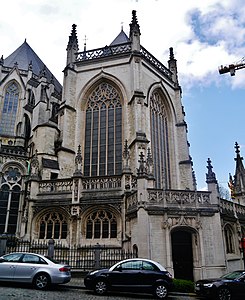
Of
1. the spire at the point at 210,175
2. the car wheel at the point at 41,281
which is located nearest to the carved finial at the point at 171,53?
the spire at the point at 210,175

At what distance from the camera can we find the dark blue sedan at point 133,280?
27.8 ft

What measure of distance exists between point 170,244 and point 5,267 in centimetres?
700

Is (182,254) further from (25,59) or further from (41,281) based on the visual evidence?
(25,59)

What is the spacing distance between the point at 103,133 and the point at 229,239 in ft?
38.1

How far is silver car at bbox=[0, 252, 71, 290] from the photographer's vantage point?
8.75 meters

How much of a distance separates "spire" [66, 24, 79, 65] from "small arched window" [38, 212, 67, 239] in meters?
13.7

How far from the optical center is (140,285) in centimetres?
848

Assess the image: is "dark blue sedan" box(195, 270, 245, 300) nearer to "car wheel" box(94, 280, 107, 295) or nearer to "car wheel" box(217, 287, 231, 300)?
"car wheel" box(217, 287, 231, 300)

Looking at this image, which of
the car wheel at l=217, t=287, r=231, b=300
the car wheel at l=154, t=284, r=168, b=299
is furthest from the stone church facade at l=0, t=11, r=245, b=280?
the car wheel at l=217, t=287, r=231, b=300

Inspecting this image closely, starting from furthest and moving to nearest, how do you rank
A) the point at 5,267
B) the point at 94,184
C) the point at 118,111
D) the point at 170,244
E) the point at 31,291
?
1. the point at 118,111
2. the point at 94,184
3. the point at 170,244
4. the point at 5,267
5. the point at 31,291

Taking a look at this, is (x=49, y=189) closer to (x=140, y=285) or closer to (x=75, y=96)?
(x=75, y=96)

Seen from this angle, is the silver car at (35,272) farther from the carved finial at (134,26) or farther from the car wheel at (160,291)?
the carved finial at (134,26)

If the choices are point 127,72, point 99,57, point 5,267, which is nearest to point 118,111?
point 127,72

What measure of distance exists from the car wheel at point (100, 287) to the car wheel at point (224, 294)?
350 cm
